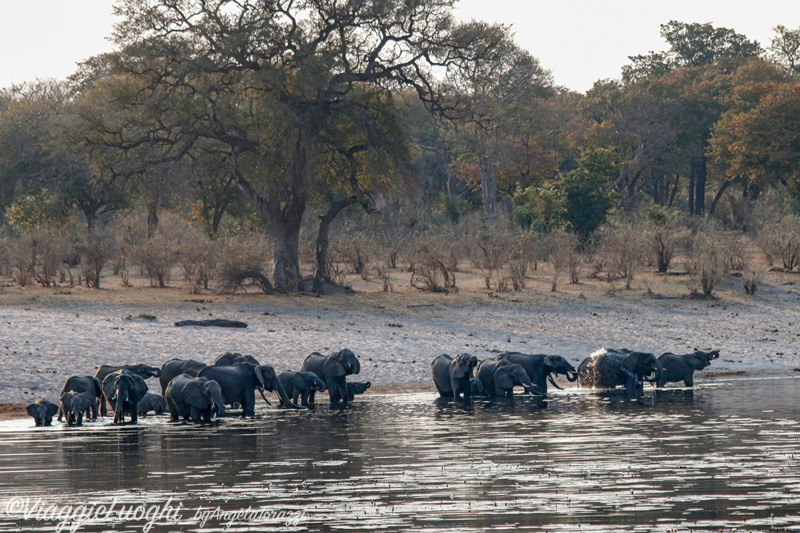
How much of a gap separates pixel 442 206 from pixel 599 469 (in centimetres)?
4453

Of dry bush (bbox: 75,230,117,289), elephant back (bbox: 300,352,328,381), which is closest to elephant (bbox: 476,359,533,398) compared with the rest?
elephant back (bbox: 300,352,328,381)

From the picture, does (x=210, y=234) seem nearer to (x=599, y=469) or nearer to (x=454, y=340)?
(x=454, y=340)

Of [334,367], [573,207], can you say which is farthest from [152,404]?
[573,207]

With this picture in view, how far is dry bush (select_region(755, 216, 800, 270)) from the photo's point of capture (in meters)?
33.3

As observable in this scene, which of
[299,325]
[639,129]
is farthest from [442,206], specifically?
[299,325]

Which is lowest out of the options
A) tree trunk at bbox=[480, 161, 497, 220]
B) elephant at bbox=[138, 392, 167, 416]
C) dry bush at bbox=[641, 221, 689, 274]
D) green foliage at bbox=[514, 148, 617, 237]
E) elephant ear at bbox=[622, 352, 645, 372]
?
elephant at bbox=[138, 392, 167, 416]

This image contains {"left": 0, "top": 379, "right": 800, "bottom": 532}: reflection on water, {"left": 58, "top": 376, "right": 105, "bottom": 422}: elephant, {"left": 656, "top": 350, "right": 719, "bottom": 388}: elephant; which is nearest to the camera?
{"left": 0, "top": 379, "right": 800, "bottom": 532}: reflection on water

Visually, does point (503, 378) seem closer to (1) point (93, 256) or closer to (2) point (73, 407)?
(2) point (73, 407)

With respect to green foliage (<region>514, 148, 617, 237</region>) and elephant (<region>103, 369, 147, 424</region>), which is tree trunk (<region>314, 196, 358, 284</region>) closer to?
green foliage (<region>514, 148, 617, 237</region>)

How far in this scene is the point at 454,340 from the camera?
72.4 ft

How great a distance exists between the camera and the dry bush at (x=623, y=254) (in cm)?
3070

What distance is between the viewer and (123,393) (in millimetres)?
13531

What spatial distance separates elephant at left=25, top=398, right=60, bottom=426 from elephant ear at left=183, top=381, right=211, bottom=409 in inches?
68.1

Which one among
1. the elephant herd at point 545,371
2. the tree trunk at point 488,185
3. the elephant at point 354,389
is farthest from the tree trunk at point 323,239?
the tree trunk at point 488,185
